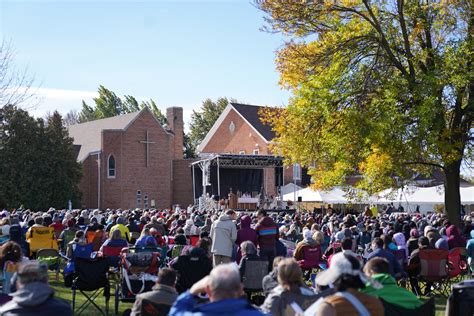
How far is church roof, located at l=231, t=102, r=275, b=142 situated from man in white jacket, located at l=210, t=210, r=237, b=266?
44759 mm

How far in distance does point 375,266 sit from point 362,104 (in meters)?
16.1

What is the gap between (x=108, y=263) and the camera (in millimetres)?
10617

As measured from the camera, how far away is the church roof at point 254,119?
192 feet

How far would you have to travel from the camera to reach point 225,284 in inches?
178

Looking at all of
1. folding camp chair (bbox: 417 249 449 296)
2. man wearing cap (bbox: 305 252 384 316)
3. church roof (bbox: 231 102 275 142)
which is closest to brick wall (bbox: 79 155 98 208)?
church roof (bbox: 231 102 275 142)

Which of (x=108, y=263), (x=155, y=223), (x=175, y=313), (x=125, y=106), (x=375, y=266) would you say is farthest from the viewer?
(x=125, y=106)

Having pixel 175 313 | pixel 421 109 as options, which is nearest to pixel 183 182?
pixel 421 109

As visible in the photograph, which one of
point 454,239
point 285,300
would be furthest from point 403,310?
point 454,239

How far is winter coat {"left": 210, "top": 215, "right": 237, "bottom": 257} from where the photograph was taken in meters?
12.9

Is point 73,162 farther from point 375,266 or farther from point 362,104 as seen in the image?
point 375,266

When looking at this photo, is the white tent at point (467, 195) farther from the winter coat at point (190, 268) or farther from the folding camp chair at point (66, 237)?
the winter coat at point (190, 268)

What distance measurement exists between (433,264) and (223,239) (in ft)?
12.6

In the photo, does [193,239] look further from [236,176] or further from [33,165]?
[236,176]

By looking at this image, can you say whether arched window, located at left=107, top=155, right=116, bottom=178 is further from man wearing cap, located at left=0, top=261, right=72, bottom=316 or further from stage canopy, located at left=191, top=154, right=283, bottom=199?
man wearing cap, located at left=0, top=261, right=72, bottom=316
